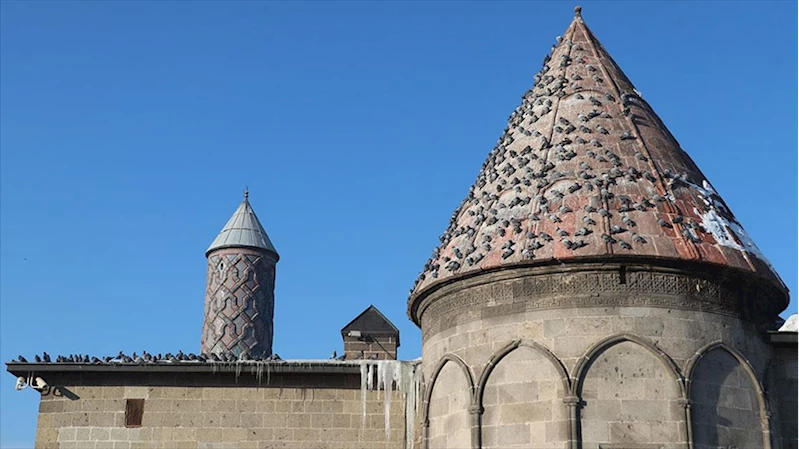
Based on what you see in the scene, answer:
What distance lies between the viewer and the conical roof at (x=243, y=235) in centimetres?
2830

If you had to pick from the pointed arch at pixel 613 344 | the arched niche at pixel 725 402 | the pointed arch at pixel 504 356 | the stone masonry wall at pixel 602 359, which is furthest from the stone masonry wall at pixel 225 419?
the arched niche at pixel 725 402

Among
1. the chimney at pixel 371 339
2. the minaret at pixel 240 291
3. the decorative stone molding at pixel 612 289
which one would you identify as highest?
the minaret at pixel 240 291

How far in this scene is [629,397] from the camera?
35.8ft

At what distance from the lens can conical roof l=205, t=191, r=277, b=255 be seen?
28.3m

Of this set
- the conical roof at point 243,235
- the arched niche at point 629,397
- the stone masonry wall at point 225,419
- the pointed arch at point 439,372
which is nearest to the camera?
the arched niche at point 629,397

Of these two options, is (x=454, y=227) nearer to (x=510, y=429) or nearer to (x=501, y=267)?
(x=501, y=267)

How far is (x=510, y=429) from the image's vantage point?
1119 centimetres

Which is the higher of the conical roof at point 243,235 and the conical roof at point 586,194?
the conical roof at point 243,235

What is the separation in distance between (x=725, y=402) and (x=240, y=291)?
18.4 metres

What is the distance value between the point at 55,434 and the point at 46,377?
87 centimetres

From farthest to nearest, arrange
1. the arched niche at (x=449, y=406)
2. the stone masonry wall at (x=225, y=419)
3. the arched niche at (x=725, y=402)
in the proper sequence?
the stone masonry wall at (x=225, y=419)
the arched niche at (x=449, y=406)
the arched niche at (x=725, y=402)

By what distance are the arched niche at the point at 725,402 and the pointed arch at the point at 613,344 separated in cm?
15

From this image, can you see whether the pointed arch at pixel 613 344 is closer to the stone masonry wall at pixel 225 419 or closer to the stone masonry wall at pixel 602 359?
the stone masonry wall at pixel 602 359

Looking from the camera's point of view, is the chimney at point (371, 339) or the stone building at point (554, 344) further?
the chimney at point (371, 339)
